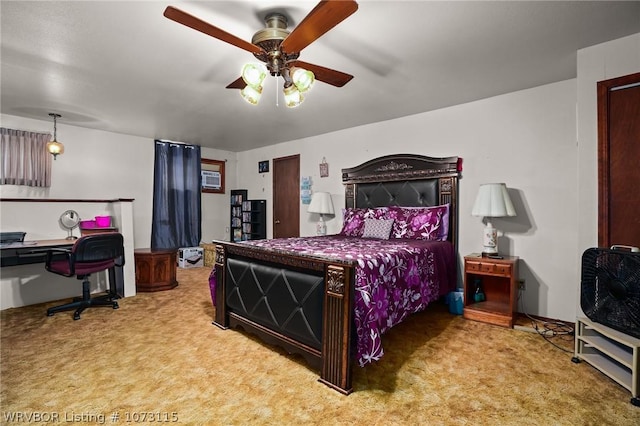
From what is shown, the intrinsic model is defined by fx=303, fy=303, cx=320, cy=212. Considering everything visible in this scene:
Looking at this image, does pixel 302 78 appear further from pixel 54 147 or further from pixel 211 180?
pixel 211 180

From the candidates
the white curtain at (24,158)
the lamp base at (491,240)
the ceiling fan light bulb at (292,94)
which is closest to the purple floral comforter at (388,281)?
the lamp base at (491,240)

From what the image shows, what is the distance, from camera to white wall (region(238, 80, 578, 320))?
287 cm

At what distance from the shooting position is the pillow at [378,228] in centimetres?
350

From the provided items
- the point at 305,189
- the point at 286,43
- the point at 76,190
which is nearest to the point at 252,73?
the point at 286,43

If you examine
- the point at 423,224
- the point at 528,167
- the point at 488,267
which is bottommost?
the point at 488,267

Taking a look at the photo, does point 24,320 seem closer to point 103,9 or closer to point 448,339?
point 103,9

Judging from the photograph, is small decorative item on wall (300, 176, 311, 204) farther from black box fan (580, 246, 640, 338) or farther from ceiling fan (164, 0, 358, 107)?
black box fan (580, 246, 640, 338)

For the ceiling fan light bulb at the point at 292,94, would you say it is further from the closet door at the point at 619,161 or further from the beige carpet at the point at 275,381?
the closet door at the point at 619,161

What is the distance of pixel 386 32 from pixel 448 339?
244 centimetres

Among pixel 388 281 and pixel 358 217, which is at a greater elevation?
pixel 358 217

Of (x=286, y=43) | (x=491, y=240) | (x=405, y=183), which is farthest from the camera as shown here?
(x=405, y=183)

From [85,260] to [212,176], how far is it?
3.32 metres

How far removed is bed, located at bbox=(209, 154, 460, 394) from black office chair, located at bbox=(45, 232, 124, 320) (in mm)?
1323

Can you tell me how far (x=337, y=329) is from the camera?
1.83 m
